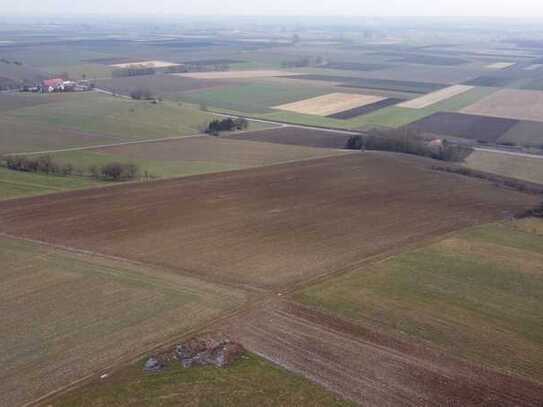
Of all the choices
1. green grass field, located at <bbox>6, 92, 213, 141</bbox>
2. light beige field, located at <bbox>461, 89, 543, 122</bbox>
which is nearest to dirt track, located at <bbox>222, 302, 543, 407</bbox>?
green grass field, located at <bbox>6, 92, 213, 141</bbox>

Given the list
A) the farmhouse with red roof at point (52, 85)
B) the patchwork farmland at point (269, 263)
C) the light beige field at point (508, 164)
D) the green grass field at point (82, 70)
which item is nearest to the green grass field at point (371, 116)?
the patchwork farmland at point (269, 263)

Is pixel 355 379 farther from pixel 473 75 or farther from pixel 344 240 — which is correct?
pixel 473 75

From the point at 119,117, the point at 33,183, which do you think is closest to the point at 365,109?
the point at 119,117

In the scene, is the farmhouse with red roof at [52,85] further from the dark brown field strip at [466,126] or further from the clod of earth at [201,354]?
the clod of earth at [201,354]

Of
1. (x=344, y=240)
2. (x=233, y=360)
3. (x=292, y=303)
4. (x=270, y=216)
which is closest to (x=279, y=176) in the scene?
(x=270, y=216)

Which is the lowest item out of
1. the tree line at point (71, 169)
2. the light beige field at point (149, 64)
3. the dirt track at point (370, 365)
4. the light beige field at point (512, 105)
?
the dirt track at point (370, 365)

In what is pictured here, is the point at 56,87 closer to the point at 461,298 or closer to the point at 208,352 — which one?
the point at 208,352
